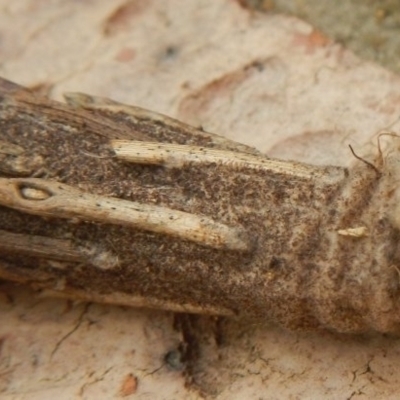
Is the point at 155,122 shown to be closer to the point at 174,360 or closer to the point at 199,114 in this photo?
the point at 199,114

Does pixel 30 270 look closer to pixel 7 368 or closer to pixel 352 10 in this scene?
pixel 7 368

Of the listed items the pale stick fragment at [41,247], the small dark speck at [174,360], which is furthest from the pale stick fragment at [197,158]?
the small dark speck at [174,360]

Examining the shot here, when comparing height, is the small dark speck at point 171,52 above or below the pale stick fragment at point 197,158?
above

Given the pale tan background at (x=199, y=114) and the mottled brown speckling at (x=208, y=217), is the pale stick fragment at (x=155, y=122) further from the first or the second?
the pale tan background at (x=199, y=114)

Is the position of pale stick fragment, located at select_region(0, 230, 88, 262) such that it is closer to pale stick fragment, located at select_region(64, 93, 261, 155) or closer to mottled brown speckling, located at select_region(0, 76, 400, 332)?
mottled brown speckling, located at select_region(0, 76, 400, 332)

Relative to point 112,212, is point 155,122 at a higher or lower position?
higher

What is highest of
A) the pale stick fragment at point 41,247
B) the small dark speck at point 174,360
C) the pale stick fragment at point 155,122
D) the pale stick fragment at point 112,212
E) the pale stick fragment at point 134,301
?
the pale stick fragment at point 155,122

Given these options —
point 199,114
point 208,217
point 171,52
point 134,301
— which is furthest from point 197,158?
point 171,52

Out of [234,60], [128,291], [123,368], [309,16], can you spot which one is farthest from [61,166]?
[309,16]

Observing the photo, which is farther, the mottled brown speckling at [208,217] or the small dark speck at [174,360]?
the small dark speck at [174,360]
